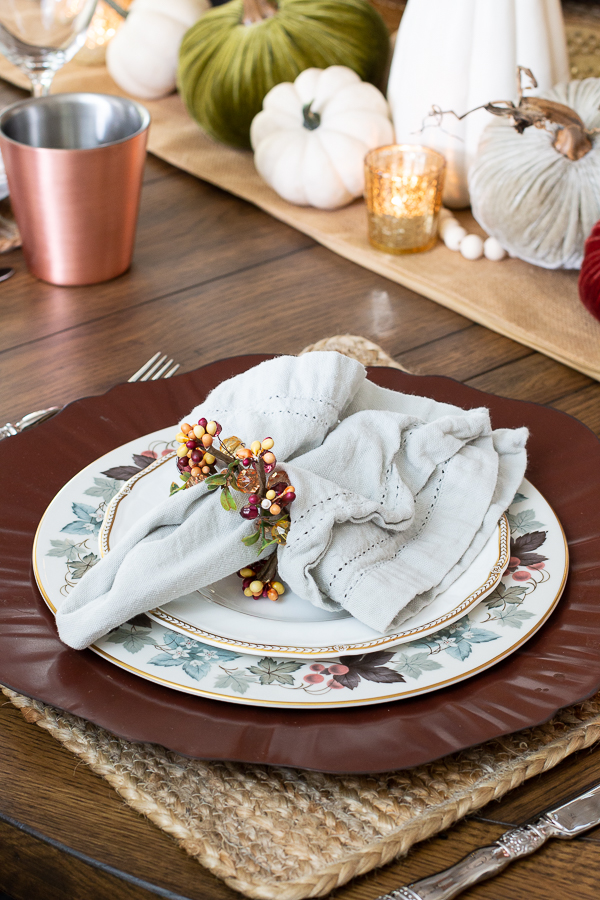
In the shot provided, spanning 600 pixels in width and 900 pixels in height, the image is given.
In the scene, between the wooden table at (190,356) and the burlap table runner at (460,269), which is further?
the burlap table runner at (460,269)

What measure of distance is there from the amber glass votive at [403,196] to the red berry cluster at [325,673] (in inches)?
21.1

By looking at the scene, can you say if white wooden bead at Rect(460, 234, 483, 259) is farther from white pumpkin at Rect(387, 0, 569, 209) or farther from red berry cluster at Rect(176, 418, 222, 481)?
red berry cluster at Rect(176, 418, 222, 481)

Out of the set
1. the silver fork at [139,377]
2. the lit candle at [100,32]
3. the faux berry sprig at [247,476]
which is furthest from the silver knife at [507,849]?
the lit candle at [100,32]

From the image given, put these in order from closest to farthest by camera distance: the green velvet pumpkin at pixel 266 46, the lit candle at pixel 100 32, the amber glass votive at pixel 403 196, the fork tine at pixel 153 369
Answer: the fork tine at pixel 153 369
the amber glass votive at pixel 403 196
the green velvet pumpkin at pixel 266 46
the lit candle at pixel 100 32

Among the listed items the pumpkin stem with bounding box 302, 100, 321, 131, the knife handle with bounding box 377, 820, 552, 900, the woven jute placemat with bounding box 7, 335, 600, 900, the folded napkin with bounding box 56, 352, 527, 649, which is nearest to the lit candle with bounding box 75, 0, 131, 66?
the pumpkin stem with bounding box 302, 100, 321, 131

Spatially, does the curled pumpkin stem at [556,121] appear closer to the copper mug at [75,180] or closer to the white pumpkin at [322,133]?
the white pumpkin at [322,133]

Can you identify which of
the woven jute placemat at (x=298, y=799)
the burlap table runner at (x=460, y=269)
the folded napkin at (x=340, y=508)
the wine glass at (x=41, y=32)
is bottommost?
the woven jute placemat at (x=298, y=799)

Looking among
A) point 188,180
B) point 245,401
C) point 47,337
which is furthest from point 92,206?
point 245,401

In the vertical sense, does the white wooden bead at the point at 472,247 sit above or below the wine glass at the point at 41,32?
below

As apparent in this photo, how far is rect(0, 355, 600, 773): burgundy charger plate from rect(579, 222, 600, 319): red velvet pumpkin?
0.25m

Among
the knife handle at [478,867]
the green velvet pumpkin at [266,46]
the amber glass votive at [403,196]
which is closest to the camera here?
the knife handle at [478,867]

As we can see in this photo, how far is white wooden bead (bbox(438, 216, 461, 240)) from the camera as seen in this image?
83cm

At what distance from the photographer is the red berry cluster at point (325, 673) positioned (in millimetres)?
363

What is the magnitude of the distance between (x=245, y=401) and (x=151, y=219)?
1.77 feet
